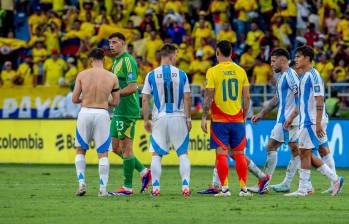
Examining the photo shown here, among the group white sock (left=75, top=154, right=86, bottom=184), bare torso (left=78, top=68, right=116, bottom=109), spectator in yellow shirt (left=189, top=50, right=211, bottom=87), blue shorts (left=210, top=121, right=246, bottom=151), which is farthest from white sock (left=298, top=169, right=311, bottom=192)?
spectator in yellow shirt (left=189, top=50, right=211, bottom=87)

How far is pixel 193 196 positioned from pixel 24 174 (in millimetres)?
7420

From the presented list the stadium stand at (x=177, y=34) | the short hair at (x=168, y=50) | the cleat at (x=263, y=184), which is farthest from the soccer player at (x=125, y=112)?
the stadium stand at (x=177, y=34)

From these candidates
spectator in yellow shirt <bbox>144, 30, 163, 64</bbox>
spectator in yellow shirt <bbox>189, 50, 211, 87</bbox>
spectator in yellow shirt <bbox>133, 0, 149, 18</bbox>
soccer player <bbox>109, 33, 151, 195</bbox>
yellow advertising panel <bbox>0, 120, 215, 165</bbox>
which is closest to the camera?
soccer player <bbox>109, 33, 151, 195</bbox>

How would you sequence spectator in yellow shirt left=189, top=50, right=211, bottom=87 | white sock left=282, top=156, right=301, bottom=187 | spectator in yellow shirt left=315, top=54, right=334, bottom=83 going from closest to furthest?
white sock left=282, top=156, right=301, bottom=187, spectator in yellow shirt left=315, top=54, right=334, bottom=83, spectator in yellow shirt left=189, top=50, right=211, bottom=87

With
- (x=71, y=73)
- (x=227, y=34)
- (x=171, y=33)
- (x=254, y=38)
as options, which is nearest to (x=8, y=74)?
(x=71, y=73)

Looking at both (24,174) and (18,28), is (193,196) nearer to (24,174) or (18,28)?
(24,174)

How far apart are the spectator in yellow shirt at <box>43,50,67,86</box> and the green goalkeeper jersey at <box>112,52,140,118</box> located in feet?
49.0

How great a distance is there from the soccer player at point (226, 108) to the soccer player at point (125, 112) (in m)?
1.47

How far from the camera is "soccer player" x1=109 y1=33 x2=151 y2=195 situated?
17828mm

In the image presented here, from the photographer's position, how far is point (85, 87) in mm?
17109

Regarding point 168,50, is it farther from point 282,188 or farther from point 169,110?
point 282,188

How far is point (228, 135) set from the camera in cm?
1716

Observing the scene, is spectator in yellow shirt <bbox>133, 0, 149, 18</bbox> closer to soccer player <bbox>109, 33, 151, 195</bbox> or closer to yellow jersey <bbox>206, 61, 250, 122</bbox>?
soccer player <bbox>109, 33, 151, 195</bbox>

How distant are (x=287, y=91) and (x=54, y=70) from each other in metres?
16.0
